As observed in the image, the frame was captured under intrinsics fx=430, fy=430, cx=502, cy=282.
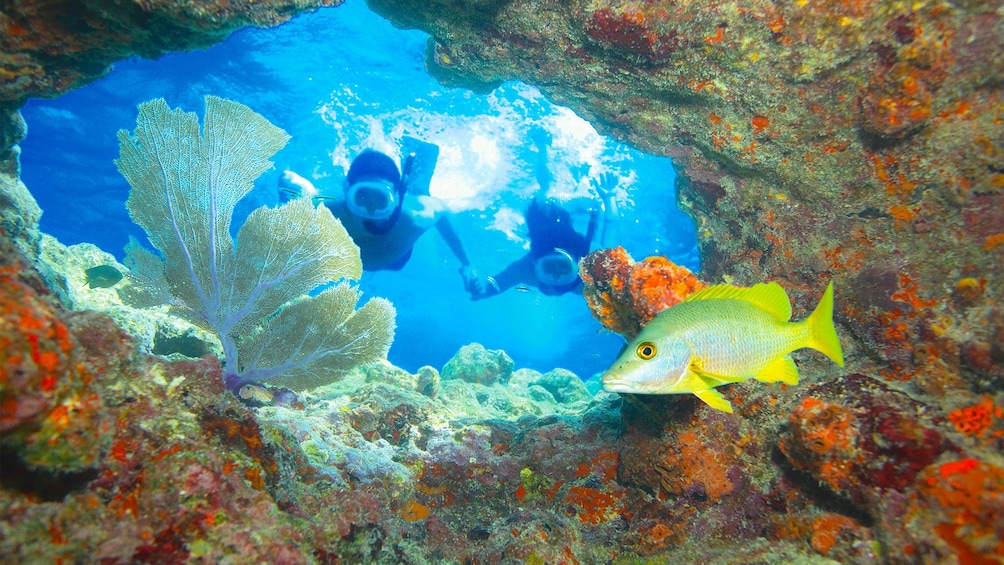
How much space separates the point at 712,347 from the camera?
1.96 meters

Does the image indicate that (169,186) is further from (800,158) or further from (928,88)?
(928,88)

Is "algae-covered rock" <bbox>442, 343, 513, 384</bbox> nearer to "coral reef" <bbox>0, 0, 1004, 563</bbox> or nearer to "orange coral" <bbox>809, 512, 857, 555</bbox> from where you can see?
"coral reef" <bbox>0, 0, 1004, 563</bbox>

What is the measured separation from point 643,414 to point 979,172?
3.02 m

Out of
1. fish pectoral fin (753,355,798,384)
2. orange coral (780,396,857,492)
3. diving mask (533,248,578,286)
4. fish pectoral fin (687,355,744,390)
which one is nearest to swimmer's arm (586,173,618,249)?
diving mask (533,248,578,286)

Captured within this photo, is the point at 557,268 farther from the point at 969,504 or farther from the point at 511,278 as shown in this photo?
the point at 969,504

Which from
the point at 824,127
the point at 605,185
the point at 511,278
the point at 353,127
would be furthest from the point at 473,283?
the point at 824,127

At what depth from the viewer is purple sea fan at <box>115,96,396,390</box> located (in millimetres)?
4211

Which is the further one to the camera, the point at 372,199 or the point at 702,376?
the point at 372,199

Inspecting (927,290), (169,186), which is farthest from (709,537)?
(169,186)

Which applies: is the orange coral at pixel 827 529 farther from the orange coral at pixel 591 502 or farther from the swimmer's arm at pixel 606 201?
the swimmer's arm at pixel 606 201

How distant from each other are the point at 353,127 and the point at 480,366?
11857mm

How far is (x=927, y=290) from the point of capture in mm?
3268

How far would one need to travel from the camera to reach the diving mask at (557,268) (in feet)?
29.9

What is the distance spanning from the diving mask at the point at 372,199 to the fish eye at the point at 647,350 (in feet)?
21.3
